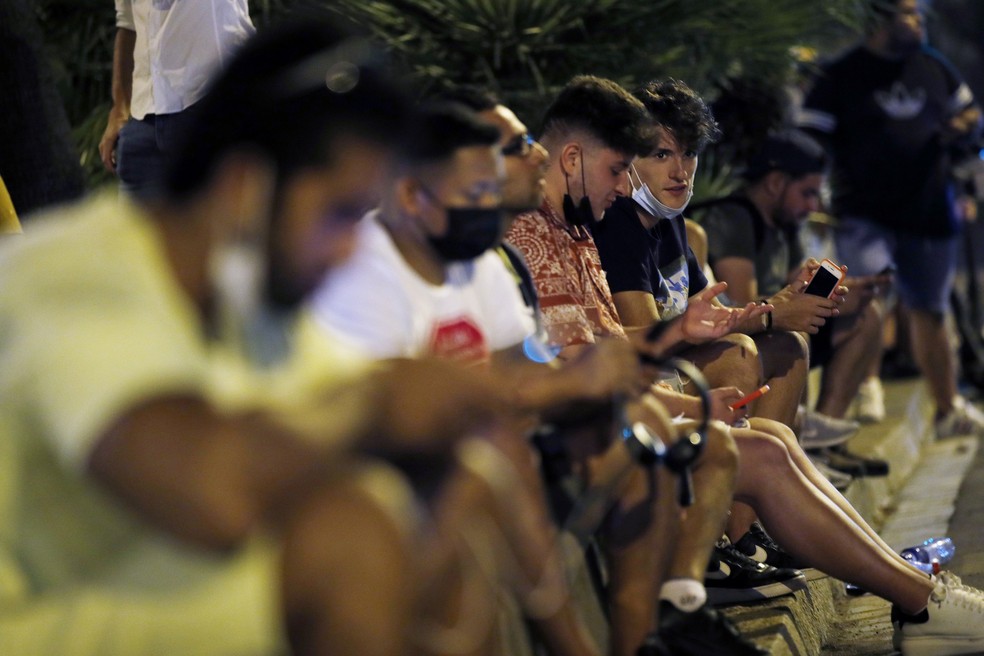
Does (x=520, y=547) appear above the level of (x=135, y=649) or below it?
below

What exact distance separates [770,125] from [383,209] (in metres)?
6.40

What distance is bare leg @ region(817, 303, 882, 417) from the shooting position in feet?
24.1

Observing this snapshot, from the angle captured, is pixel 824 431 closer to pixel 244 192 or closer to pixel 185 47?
→ pixel 185 47

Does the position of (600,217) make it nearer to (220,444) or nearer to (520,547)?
(520,547)

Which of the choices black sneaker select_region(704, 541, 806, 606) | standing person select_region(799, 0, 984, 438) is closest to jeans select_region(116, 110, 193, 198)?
black sneaker select_region(704, 541, 806, 606)

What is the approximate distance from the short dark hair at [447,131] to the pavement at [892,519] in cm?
137

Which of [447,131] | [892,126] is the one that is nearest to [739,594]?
[447,131]

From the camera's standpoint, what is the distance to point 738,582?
4.33m

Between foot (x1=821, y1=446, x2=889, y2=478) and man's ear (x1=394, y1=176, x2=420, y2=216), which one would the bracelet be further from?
man's ear (x1=394, y1=176, x2=420, y2=216)

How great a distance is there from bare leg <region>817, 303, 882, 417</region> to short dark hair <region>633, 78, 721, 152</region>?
228 cm

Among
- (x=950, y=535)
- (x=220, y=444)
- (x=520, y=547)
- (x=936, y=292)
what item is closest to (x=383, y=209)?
(x=520, y=547)

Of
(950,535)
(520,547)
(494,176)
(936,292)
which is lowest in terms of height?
(936,292)

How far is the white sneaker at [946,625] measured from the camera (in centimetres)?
419

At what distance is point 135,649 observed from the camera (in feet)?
6.87
